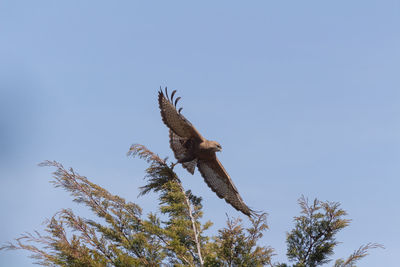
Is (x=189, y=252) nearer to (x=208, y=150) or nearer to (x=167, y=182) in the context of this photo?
(x=167, y=182)

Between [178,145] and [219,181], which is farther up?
[178,145]

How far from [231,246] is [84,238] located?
2.23m

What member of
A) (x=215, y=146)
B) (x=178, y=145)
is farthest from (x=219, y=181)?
(x=178, y=145)

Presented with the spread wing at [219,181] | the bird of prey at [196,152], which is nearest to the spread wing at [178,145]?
the bird of prey at [196,152]

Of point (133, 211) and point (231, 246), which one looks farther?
point (133, 211)

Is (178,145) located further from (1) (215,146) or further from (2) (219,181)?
(2) (219,181)

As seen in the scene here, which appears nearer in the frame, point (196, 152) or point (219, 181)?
point (196, 152)

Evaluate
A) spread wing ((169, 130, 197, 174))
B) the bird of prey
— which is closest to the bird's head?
the bird of prey

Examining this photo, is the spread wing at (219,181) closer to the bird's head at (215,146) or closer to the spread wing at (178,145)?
the bird's head at (215,146)

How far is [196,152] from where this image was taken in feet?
32.4

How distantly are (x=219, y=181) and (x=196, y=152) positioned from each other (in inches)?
36.6

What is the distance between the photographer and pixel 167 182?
8.62m

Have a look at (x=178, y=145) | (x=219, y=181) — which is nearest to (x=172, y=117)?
(x=178, y=145)

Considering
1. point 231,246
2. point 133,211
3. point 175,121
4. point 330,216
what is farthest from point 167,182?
point 330,216
